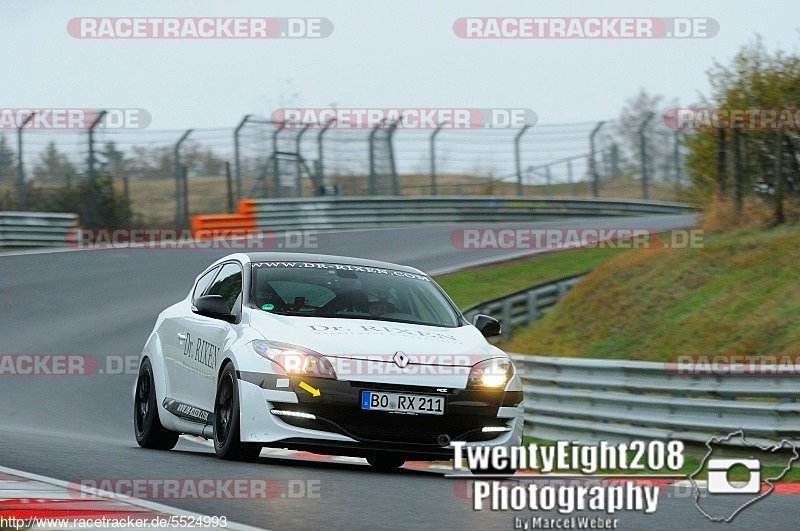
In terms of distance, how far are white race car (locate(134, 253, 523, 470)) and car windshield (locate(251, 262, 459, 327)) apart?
0.01 meters

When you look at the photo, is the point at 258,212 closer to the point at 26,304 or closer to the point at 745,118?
the point at 26,304

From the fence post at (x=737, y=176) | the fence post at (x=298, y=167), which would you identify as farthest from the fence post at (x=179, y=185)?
the fence post at (x=737, y=176)

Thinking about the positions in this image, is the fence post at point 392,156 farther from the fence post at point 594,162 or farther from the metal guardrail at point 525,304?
the metal guardrail at point 525,304

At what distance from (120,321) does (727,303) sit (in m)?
8.92

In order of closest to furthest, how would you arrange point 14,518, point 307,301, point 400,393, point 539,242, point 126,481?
point 14,518 → point 126,481 → point 400,393 → point 307,301 → point 539,242

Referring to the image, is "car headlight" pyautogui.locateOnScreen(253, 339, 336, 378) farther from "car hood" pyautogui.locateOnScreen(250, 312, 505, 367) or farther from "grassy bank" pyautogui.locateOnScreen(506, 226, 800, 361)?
A: "grassy bank" pyautogui.locateOnScreen(506, 226, 800, 361)

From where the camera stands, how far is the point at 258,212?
1216 inches

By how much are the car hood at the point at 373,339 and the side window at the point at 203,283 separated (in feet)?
5.29

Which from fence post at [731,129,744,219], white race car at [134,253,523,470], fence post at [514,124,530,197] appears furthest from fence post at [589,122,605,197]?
white race car at [134,253,523,470]

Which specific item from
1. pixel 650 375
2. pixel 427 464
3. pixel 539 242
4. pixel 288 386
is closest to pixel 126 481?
pixel 288 386

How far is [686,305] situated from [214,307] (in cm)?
899

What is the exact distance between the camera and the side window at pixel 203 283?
34.4ft

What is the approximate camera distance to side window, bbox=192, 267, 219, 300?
10.5 metres

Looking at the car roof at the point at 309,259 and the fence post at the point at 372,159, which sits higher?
the fence post at the point at 372,159
